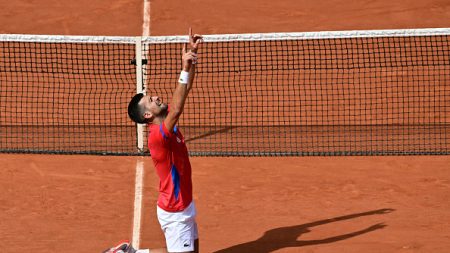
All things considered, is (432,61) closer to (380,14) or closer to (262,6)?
(380,14)

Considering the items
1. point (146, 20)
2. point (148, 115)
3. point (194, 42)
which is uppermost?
point (146, 20)

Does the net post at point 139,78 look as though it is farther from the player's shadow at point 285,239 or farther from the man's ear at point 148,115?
the man's ear at point 148,115

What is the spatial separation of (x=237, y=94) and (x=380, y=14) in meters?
5.12

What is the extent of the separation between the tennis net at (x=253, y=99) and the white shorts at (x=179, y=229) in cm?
542

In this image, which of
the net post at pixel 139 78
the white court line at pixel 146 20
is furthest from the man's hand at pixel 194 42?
the white court line at pixel 146 20

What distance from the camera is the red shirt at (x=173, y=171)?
34.0 feet

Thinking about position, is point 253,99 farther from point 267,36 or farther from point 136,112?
point 136,112

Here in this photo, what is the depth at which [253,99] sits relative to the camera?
62.0ft

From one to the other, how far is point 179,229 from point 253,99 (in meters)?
8.58

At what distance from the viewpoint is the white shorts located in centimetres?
1055

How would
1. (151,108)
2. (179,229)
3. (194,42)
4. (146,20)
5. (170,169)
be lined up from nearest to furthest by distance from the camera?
(194,42) → (151,108) → (170,169) → (179,229) → (146,20)

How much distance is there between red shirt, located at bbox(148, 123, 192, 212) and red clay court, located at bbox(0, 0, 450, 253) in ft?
6.77

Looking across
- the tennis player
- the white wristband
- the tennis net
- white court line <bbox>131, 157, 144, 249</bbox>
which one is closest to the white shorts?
the tennis player

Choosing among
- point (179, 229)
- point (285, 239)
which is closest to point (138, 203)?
point (285, 239)
